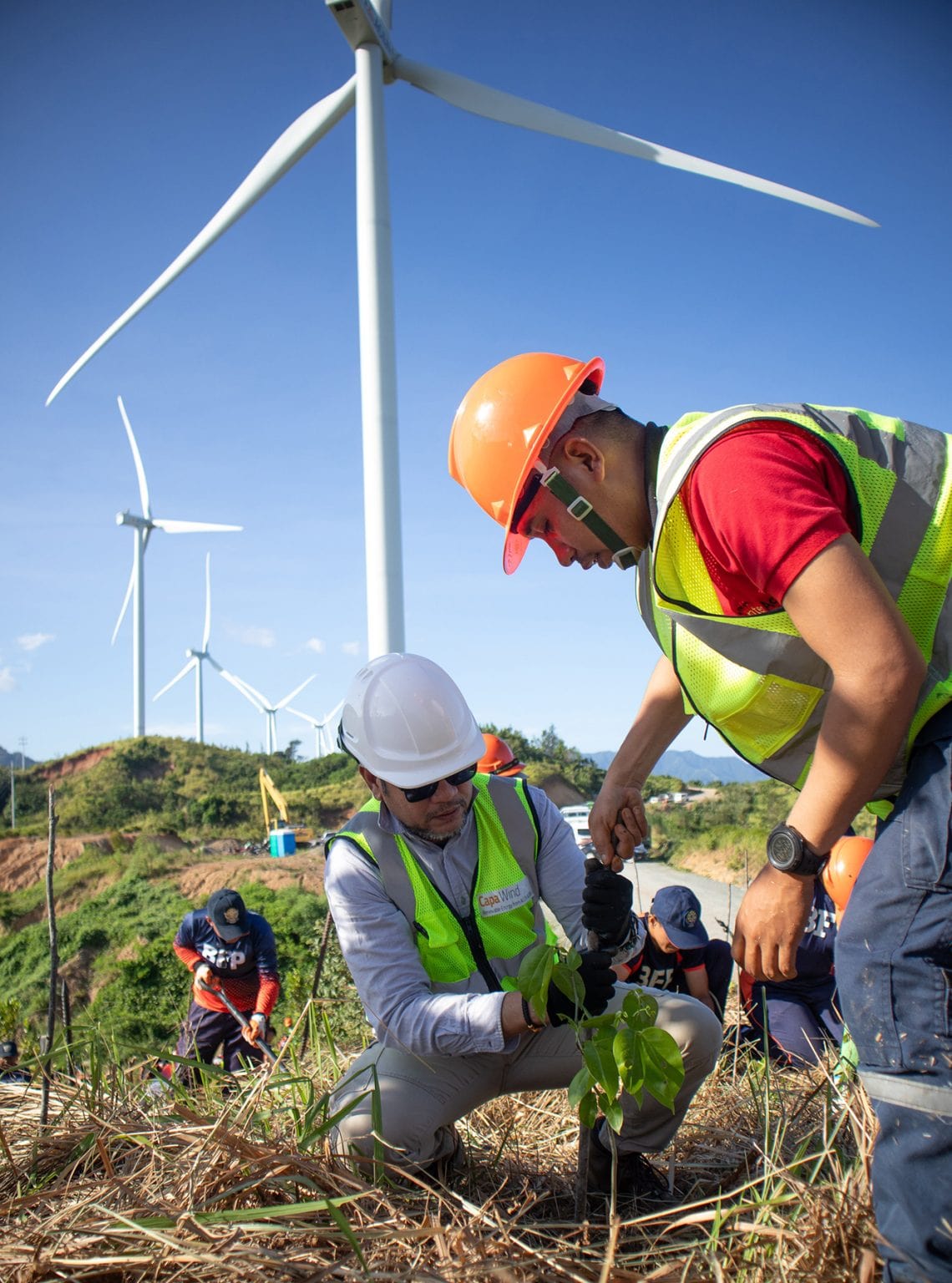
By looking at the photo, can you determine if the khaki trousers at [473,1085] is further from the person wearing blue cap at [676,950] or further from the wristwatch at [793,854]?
the person wearing blue cap at [676,950]

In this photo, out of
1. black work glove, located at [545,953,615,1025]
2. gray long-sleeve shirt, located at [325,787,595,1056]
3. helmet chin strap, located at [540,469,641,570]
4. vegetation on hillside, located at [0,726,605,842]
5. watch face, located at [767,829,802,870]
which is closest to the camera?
watch face, located at [767,829,802,870]

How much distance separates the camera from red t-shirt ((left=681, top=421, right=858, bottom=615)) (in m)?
1.73

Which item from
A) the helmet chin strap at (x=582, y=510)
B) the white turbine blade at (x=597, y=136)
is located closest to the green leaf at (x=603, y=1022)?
the helmet chin strap at (x=582, y=510)

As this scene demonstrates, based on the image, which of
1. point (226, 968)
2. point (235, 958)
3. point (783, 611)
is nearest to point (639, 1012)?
point (783, 611)

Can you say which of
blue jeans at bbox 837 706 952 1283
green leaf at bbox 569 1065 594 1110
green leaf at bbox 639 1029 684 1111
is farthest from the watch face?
green leaf at bbox 569 1065 594 1110

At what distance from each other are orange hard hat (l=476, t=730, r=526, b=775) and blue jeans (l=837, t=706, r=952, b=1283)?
5.79 meters

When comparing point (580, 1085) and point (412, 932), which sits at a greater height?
point (412, 932)

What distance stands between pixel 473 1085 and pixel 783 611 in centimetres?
198

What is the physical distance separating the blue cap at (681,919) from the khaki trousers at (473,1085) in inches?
Answer: 95.6

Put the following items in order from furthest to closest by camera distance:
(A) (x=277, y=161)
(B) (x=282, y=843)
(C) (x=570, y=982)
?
1. (B) (x=282, y=843)
2. (A) (x=277, y=161)
3. (C) (x=570, y=982)

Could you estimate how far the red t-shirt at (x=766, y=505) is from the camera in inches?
68.0

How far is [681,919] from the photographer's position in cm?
561

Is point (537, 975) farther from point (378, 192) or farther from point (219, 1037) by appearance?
point (378, 192)

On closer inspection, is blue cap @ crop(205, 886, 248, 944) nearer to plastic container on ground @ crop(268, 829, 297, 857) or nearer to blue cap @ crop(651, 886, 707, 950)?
blue cap @ crop(651, 886, 707, 950)
